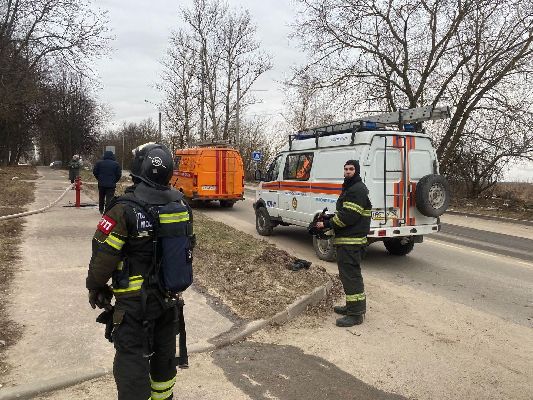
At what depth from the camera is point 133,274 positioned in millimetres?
2646

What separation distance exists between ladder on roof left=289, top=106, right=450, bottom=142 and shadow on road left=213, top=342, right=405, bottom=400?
481cm

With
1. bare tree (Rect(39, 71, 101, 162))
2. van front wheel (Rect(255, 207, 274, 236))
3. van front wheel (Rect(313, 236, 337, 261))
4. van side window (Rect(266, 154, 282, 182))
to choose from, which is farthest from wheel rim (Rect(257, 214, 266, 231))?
bare tree (Rect(39, 71, 101, 162))

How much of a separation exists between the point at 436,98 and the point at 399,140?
1468 cm

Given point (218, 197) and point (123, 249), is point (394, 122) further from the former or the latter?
point (218, 197)

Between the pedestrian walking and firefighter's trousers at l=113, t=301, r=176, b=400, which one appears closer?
firefighter's trousers at l=113, t=301, r=176, b=400

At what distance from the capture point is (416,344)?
4.61 m

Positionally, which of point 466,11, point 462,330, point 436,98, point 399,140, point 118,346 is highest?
point 466,11

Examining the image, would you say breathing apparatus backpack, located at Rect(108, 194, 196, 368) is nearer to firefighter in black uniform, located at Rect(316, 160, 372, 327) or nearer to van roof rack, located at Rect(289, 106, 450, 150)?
firefighter in black uniform, located at Rect(316, 160, 372, 327)

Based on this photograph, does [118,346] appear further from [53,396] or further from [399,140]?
[399,140]

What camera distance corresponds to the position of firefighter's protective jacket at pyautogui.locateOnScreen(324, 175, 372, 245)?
5.11 metres

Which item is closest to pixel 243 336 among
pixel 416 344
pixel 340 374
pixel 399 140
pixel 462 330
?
pixel 340 374

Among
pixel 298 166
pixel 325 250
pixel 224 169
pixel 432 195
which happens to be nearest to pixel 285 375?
pixel 325 250

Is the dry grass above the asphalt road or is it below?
above

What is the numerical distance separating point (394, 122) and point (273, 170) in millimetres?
3193
